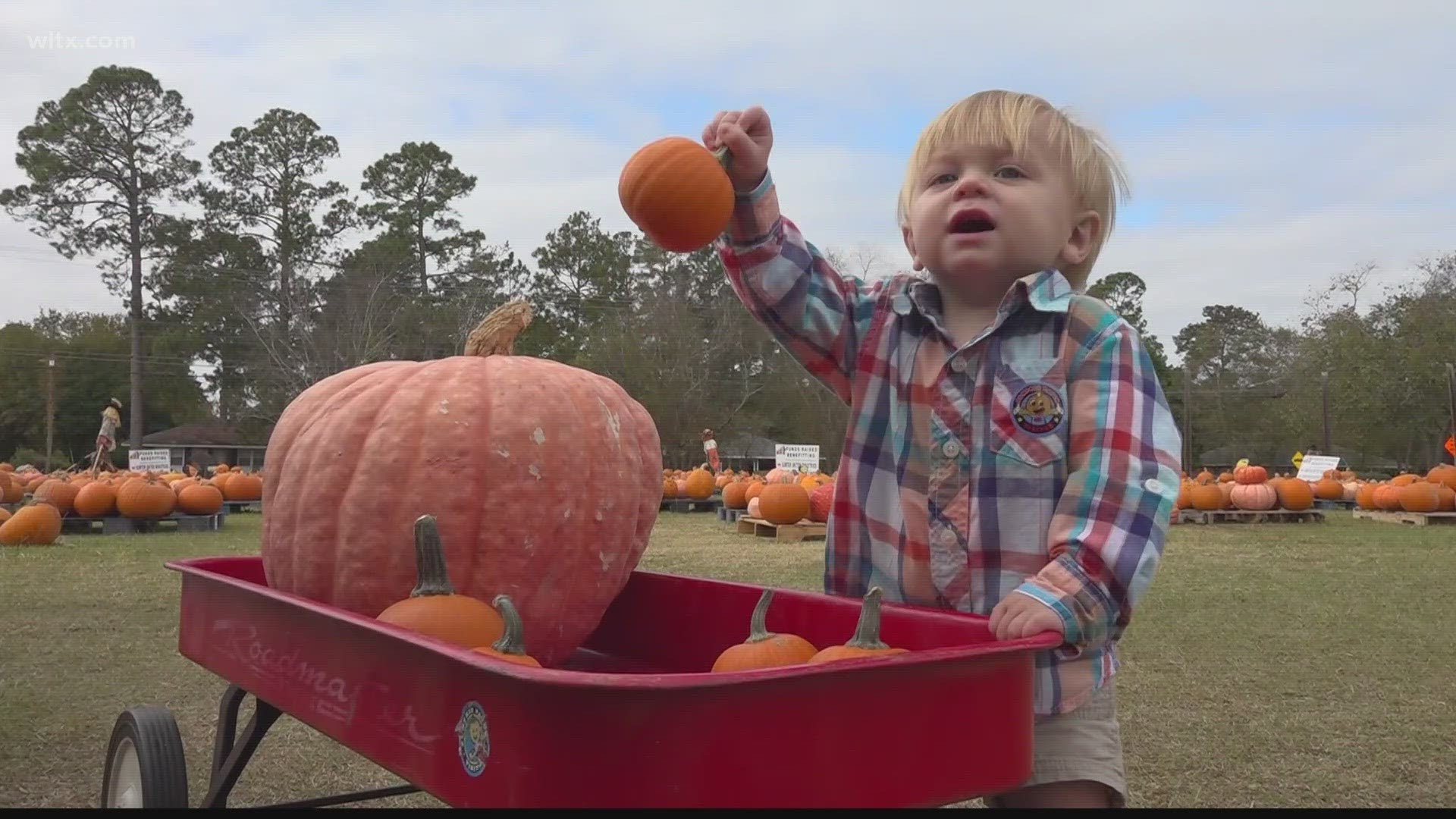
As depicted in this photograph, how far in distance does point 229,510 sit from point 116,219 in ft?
72.4

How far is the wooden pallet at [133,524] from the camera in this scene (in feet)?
33.4

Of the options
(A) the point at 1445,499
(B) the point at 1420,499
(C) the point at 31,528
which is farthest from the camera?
(A) the point at 1445,499

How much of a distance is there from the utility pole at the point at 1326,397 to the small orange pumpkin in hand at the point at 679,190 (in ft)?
101

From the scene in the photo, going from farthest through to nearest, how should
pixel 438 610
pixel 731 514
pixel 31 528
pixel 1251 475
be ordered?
pixel 1251 475 < pixel 731 514 < pixel 31 528 < pixel 438 610

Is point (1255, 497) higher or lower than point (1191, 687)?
higher

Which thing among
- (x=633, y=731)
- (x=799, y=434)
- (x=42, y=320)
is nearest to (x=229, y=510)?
(x=633, y=731)

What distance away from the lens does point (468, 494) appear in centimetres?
167

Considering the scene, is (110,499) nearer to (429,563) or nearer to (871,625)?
(429,563)

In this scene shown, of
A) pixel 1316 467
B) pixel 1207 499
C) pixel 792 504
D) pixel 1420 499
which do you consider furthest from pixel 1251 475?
pixel 792 504

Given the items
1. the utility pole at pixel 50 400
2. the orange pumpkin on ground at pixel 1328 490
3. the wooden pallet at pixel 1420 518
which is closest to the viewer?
the wooden pallet at pixel 1420 518

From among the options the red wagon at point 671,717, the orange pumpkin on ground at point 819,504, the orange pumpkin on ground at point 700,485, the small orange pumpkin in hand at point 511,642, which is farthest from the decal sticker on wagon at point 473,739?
the orange pumpkin on ground at point 700,485

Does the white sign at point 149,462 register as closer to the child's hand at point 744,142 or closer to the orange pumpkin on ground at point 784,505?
the orange pumpkin on ground at point 784,505

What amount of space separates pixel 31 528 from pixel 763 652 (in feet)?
30.4

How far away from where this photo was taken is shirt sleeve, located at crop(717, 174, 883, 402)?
175cm
